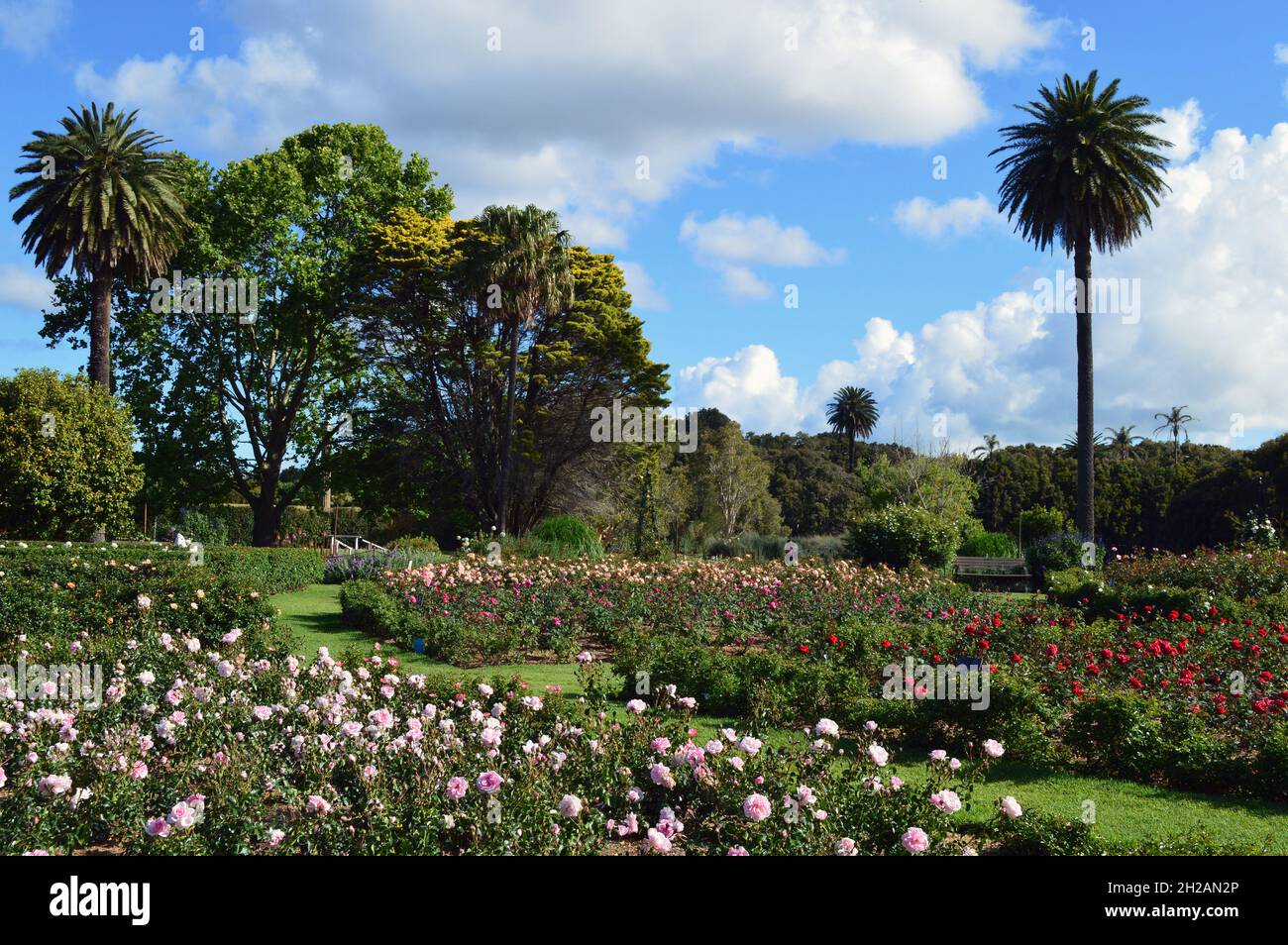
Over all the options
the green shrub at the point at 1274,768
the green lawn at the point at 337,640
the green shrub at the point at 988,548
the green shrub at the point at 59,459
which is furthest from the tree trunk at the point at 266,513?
the green shrub at the point at 1274,768

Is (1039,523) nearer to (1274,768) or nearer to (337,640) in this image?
(337,640)

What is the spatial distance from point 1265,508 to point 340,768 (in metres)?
35.6

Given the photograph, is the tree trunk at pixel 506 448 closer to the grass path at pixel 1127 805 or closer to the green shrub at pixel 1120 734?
the grass path at pixel 1127 805

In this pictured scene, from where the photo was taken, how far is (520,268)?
90.3 feet

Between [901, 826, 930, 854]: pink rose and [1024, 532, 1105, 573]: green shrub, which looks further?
[1024, 532, 1105, 573]: green shrub

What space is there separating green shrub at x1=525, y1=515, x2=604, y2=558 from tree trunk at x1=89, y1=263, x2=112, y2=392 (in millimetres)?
11581

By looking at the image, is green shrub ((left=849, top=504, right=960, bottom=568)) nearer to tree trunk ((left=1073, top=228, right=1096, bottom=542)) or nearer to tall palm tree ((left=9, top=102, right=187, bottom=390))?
tree trunk ((left=1073, top=228, right=1096, bottom=542))

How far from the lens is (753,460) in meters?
48.4

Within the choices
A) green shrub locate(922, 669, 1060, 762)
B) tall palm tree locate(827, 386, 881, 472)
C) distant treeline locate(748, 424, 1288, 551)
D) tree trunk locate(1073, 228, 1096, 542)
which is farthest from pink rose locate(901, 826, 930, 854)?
tall palm tree locate(827, 386, 881, 472)

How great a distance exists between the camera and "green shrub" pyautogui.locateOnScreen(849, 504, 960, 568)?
22.1 metres

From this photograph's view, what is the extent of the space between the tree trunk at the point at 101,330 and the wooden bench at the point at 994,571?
21.4 metres

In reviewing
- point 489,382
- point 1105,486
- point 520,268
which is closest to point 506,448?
point 489,382

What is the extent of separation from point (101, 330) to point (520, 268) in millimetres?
10687
